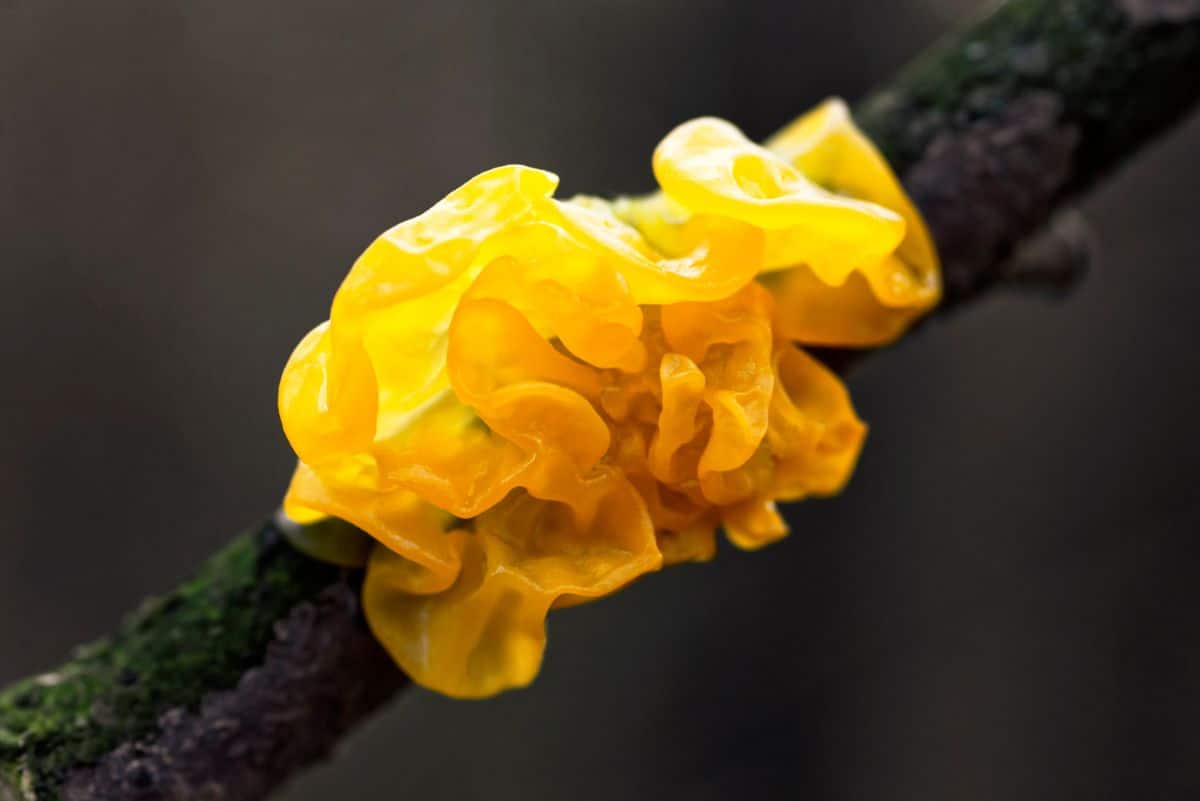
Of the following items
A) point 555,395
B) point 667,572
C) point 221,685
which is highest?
point 555,395

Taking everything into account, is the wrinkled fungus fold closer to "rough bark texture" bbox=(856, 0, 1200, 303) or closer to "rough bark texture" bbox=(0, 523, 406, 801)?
"rough bark texture" bbox=(0, 523, 406, 801)

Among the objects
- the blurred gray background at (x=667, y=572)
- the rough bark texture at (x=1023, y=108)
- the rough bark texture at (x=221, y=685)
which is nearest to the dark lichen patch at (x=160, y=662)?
the rough bark texture at (x=221, y=685)

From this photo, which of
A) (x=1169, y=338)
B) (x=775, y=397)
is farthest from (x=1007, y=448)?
(x=775, y=397)

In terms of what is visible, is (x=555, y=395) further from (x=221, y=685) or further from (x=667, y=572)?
(x=667, y=572)

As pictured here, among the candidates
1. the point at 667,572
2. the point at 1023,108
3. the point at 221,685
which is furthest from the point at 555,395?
the point at 667,572

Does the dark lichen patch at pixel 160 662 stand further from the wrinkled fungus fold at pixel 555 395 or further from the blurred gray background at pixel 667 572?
the blurred gray background at pixel 667 572

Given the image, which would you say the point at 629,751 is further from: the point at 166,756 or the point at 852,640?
the point at 166,756
